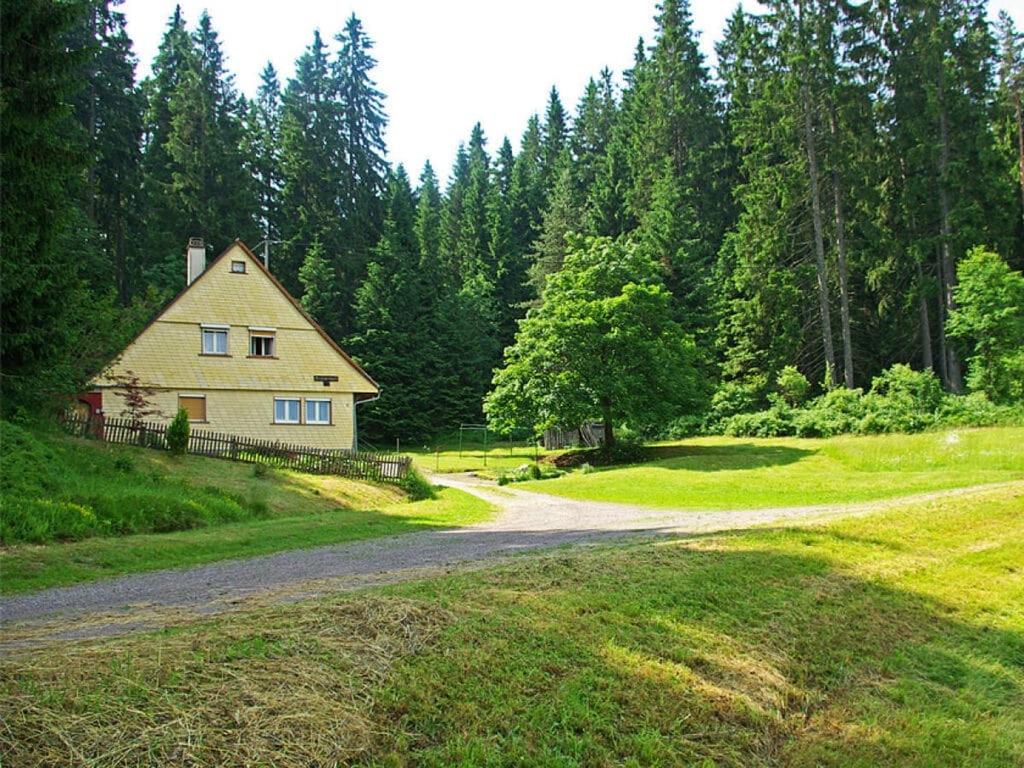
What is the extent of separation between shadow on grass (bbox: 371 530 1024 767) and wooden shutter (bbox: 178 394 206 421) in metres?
26.3

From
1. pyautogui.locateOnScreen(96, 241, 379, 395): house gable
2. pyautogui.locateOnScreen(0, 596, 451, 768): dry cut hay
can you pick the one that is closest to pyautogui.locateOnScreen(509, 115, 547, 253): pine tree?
pyautogui.locateOnScreen(96, 241, 379, 395): house gable

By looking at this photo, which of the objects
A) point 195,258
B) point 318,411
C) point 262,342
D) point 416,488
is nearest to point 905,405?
point 416,488

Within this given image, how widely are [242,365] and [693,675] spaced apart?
29579 millimetres

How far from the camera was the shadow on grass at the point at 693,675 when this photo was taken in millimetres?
5188

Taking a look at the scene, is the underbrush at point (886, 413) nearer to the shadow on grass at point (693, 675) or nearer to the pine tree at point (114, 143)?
the shadow on grass at point (693, 675)

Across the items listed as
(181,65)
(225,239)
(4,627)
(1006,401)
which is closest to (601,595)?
(4,627)

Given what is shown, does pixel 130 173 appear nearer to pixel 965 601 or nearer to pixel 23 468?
pixel 23 468

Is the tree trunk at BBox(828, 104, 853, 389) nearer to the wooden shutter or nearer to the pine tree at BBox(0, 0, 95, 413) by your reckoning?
the wooden shutter

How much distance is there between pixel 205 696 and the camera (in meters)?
4.52

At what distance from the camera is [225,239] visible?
56.6 meters

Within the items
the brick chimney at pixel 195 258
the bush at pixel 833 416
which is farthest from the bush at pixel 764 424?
the brick chimney at pixel 195 258

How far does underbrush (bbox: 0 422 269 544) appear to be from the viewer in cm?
1257

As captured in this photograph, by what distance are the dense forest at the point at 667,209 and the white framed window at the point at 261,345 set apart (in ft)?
15.0

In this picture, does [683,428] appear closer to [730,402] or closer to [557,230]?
[730,402]
